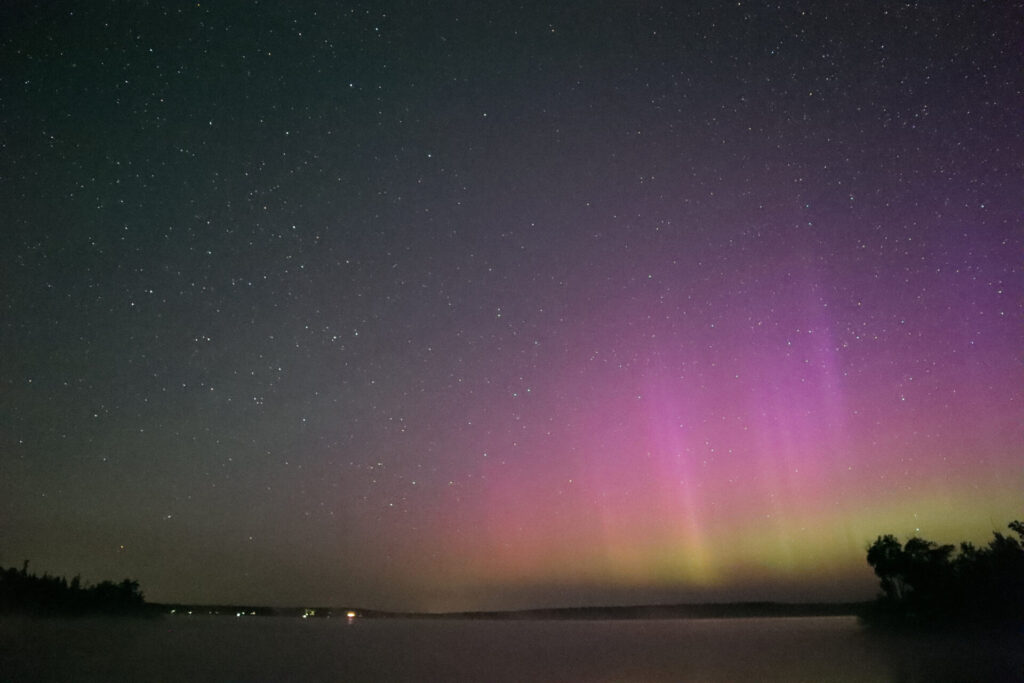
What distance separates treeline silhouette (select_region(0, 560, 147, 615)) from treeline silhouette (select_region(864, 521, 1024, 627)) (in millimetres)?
121286

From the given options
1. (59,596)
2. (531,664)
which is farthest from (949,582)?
(59,596)

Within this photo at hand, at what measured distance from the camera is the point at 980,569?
178ft

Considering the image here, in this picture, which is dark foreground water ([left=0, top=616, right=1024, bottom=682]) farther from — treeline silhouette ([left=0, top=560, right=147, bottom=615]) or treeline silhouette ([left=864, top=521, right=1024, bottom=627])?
treeline silhouette ([left=0, top=560, right=147, bottom=615])

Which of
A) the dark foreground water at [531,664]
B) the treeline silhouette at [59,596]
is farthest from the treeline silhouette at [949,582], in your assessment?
the treeline silhouette at [59,596]

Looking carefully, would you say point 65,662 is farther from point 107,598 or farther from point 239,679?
point 107,598

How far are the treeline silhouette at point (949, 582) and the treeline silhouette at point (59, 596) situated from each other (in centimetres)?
12129

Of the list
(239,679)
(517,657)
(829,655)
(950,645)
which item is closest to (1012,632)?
(950,645)

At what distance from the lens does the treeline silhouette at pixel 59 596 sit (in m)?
114

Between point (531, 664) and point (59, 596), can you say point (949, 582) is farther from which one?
point (59, 596)

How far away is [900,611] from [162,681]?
6299cm

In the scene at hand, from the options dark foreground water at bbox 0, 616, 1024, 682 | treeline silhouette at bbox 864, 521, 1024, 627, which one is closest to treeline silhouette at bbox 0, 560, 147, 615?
dark foreground water at bbox 0, 616, 1024, 682

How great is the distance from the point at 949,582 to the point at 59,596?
134 metres

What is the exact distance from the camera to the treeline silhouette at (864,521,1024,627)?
49.9 m

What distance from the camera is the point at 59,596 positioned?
12600 centimetres
